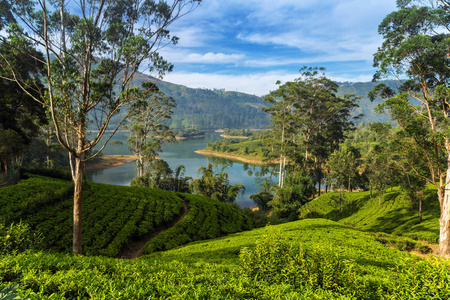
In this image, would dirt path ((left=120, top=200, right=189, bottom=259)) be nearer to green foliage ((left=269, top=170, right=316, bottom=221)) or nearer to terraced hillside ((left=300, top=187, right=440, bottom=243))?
terraced hillside ((left=300, top=187, right=440, bottom=243))

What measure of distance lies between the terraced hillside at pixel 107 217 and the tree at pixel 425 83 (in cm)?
1332

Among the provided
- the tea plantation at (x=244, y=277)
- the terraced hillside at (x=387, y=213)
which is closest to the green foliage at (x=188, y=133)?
the terraced hillside at (x=387, y=213)

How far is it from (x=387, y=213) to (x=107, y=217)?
29351mm

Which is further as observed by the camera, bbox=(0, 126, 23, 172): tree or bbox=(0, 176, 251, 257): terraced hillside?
bbox=(0, 126, 23, 172): tree

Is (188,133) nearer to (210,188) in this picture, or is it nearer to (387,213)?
(210,188)

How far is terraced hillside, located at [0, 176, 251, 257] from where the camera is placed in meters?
10.2

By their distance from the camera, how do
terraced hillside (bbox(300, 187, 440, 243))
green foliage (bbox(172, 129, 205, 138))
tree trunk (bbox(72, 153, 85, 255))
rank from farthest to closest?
1. green foliage (bbox(172, 129, 205, 138))
2. terraced hillside (bbox(300, 187, 440, 243))
3. tree trunk (bbox(72, 153, 85, 255))

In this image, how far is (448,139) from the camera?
10586 mm

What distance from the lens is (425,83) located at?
12273mm

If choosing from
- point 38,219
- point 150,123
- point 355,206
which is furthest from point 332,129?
point 38,219

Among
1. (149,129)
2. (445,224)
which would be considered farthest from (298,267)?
(149,129)

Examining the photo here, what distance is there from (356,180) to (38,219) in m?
39.6

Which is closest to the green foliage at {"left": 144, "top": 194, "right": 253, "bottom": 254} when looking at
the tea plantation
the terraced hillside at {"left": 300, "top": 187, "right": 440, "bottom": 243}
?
the tea plantation

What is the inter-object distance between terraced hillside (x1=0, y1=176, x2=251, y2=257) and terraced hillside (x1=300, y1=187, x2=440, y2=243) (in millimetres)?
15417
